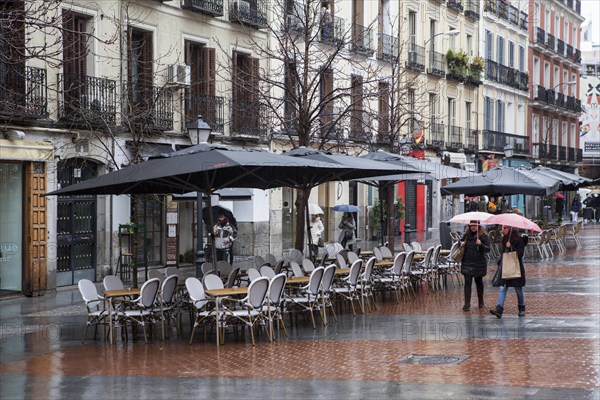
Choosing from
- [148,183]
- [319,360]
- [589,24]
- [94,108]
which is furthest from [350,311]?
[589,24]

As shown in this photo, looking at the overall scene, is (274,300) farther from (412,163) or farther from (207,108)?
(207,108)

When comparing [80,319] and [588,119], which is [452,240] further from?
[588,119]

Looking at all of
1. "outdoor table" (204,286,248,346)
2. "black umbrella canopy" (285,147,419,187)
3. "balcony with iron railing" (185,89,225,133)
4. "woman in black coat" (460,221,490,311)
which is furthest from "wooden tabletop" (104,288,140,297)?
"balcony with iron railing" (185,89,225,133)

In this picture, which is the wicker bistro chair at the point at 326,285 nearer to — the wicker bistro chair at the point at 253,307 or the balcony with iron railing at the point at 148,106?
the wicker bistro chair at the point at 253,307

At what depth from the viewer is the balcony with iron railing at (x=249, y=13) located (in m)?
30.5

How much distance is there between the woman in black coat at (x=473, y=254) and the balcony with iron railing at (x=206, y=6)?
42.3 feet

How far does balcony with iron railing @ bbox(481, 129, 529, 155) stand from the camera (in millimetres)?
55594

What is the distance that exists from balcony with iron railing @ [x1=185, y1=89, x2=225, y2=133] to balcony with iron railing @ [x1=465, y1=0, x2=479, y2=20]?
25307 mm

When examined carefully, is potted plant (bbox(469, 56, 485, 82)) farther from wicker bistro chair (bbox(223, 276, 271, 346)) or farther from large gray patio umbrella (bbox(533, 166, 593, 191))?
wicker bistro chair (bbox(223, 276, 271, 346))

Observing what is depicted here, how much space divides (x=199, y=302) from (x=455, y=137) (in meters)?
38.1

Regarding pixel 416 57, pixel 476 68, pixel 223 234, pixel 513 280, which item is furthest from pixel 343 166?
pixel 476 68

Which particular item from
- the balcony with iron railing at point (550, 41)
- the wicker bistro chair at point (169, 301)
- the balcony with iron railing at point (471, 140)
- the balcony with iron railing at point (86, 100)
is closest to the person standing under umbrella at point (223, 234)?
the balcony with iron railing at point (86, 100)

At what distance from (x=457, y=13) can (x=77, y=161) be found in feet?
101

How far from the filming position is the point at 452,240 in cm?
3083
